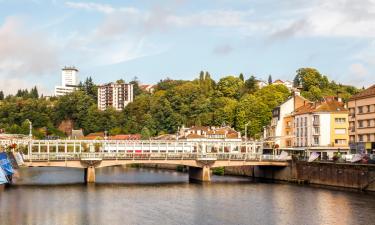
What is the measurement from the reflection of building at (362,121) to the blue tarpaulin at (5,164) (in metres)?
54.6

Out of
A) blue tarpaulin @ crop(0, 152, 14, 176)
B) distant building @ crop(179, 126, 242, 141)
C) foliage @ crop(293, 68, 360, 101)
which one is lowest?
blue tarpaulin @ crop(0, 152, 14, 176)

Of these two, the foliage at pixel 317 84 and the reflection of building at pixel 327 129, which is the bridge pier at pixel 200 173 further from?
the foliage at pixel 317 84

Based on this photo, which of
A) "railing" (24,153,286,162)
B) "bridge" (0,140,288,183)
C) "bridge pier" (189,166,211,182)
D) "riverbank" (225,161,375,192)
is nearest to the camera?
"riverbank" (225,161,375,192)

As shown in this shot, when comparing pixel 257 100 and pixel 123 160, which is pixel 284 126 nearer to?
pixel 257 100

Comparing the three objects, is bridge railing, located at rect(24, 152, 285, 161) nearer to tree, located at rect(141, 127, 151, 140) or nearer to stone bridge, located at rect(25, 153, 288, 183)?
stone bridge, located at rect(25, 153, 288, 183)

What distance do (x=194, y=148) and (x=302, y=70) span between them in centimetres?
8716

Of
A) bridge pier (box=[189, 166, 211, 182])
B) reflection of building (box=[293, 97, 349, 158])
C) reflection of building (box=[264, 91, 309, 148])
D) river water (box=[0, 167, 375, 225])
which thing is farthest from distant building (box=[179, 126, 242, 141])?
river water (box=[0, 167, 375, 225])

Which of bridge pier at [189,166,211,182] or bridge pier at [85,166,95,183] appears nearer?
bridge pier at [85,166,95,183]

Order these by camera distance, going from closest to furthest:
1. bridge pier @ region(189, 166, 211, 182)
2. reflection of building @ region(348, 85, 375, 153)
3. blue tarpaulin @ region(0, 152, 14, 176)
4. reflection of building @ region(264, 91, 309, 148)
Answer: blue tarpaulin @ region(0, 152, 14, 176), reflection of building @ region(348, 85, 375, 153), bridge pier @ region(189, 166, 211, 182), reflection of building @ region(264, 91, 309, 148)

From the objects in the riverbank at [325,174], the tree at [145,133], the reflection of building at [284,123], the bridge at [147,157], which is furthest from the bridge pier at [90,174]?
the tree at [145,133]

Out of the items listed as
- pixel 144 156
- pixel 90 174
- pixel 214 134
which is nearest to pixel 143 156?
pixel 144 156

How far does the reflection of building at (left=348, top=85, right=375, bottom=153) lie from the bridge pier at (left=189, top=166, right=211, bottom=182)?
961 inches

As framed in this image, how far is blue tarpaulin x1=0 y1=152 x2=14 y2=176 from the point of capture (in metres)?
83.0

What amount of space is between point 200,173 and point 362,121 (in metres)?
28.0
